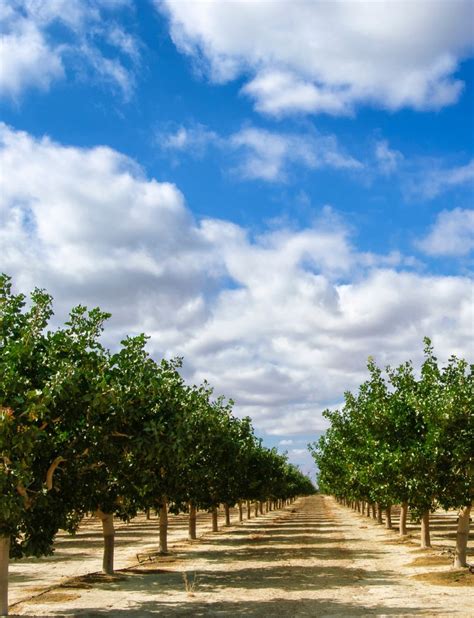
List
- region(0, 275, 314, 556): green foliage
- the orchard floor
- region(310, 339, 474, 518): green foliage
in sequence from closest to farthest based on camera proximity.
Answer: region(0, 275, 314, 556): green foliage
the orchard floor
region(310, 339, 474, 518): green foliage

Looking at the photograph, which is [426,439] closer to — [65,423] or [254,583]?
[254,583]

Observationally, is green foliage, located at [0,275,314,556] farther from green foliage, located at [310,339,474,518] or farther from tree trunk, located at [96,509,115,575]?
green foliage, located at [310,339,474,518]

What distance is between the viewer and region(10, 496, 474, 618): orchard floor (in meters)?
19.5

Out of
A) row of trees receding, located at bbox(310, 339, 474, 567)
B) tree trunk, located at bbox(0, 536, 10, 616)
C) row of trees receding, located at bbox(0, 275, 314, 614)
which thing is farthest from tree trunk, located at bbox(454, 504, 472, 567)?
tree trunk, located at bbox(0, 536, 10, 616)

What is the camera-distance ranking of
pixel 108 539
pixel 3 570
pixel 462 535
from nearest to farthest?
pixel 3 570 → pixel 462 535 → pixel 108 539

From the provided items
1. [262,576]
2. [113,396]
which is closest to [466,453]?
[262,576]

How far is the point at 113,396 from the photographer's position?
1736 centimetres

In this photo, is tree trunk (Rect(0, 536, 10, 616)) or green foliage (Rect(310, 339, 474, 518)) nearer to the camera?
tree trunk (Rect(0, 536, 10, 616))

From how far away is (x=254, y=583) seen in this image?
25016 millimetres

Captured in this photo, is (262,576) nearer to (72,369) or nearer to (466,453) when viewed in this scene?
(466,453)

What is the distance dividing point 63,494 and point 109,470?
1783 millimetres

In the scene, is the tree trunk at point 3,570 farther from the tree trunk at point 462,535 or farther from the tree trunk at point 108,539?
the tree trunk at point 462,535

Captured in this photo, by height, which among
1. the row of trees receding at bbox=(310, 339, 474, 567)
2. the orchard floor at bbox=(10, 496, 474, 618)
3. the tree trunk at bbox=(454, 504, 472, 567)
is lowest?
the orchard floor at bbox=(10, 496, 474, 618)

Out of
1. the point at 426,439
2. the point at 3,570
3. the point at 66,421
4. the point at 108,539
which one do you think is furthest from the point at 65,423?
the point at 426,439
